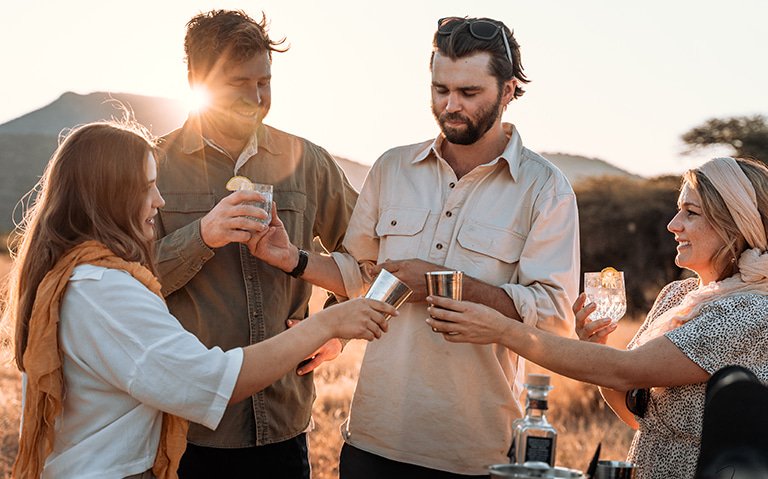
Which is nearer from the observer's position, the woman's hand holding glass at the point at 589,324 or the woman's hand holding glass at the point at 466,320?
the woman's hand holding glass at the point at 466,320

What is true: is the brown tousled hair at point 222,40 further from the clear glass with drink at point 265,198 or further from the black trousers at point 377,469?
the black trousers at point 377,469

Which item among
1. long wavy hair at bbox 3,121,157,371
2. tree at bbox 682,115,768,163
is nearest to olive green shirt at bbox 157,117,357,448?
long wavy hair at bbox 3,121,157,371

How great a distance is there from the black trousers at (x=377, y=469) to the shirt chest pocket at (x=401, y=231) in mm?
829

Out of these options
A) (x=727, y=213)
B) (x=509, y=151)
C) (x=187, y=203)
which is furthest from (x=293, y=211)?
(x=727, y=213)

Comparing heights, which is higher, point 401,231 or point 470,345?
point 401,231

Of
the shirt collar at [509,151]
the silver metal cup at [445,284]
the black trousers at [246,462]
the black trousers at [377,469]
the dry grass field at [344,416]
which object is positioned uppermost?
the shirt collar at [509,151]

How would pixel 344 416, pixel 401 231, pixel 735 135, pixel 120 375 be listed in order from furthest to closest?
pixel 735 135 → pixel 344 416 → pixel 401 231 → pixel 120 375

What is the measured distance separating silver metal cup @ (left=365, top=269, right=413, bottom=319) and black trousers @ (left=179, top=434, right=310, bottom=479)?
4.38 feet

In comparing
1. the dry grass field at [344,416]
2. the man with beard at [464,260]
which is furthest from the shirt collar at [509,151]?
the dry grass field at [344,416]

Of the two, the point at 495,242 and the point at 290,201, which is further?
the point at 290,201

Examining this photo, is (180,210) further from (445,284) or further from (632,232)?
(632,232)

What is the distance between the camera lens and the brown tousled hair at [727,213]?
153 inches

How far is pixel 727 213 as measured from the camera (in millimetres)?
3889

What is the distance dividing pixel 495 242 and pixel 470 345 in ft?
1.40
